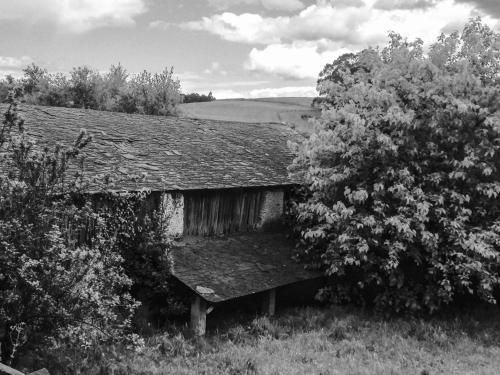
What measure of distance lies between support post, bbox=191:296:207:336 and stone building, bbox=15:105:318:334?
0.02 metres

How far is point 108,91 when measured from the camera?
46.3 metres

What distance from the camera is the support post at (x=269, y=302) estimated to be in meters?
14.0

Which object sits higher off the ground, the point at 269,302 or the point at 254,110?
the point at 254,110

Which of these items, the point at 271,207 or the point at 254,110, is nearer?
the point at 271,207

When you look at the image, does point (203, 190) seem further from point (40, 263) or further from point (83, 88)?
point (83, 88)

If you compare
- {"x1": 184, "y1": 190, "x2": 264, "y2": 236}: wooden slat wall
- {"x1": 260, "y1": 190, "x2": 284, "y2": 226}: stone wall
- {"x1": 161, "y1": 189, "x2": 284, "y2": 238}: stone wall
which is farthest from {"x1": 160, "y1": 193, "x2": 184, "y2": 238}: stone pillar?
{"x1": 260, "y1": 190, "x2": 284, "y2": 226}: stone wall

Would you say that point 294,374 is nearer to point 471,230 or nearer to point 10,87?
point 471,230

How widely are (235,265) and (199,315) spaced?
2018 mm

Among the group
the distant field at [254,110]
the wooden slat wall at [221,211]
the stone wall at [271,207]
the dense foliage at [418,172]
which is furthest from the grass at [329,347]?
the distant field at [254,110]

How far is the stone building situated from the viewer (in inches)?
512

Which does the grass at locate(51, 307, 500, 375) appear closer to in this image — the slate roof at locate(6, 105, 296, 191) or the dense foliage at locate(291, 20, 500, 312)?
the dense foliage at locate(291, 20, 500, 312)

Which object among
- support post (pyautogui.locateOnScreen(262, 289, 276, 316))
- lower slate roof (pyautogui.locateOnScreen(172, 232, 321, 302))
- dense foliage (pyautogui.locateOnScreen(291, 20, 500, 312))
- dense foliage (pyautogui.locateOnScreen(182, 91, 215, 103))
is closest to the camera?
lower slate roof (pyautogui.locateOnScreen(172, 232, 321, 302))

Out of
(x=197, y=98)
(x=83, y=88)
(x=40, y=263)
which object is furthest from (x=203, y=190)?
(x=197, y=98)

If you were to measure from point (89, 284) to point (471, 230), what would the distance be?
971cm
